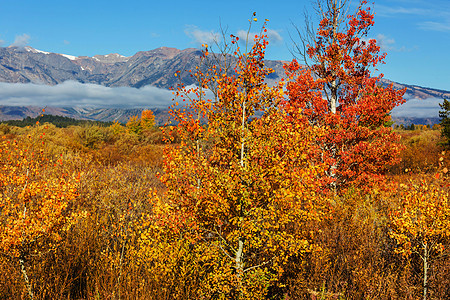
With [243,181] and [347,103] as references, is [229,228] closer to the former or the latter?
[243,181]

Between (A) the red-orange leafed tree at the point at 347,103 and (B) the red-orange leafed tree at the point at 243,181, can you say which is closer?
(B) the red-orange leafed tree at the point at 243,181

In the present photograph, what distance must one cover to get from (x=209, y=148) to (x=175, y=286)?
2972 millimetres

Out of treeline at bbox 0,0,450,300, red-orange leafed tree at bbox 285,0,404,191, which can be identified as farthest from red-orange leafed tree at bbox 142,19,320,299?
red-orange leafed tree at bbox 285,0,404,191

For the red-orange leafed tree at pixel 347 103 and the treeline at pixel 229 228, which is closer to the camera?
the treeline at pixel 229 228

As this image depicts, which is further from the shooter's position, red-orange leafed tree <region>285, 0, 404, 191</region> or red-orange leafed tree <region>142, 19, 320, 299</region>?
red-orange leafed tree <region>285, 0, 404, 191</region>

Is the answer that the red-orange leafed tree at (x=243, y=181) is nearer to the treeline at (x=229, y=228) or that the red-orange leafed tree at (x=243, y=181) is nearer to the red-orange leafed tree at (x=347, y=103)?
the treeline at (x=229, y=228)

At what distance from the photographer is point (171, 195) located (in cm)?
546

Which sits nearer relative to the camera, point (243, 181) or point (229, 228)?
point (243, 181)

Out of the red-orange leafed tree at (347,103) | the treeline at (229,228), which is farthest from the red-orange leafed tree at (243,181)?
the red-orange leafed tree at (347,103)

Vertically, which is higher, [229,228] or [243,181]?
[243,181]

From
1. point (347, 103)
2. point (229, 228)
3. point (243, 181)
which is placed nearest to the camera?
point (243, 181)

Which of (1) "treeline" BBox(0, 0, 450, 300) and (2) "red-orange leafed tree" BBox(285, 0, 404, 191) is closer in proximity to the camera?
(1) "treeline" BBox(0, 0, 450, 300)

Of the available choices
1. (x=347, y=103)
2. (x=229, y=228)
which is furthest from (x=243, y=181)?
(x=347, y=103)

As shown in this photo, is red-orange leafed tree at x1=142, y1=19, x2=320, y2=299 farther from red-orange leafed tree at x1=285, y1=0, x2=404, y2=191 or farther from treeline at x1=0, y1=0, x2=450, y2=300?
red-orange leafed tree at x1=285, y1=0, x2=404, y2=191
